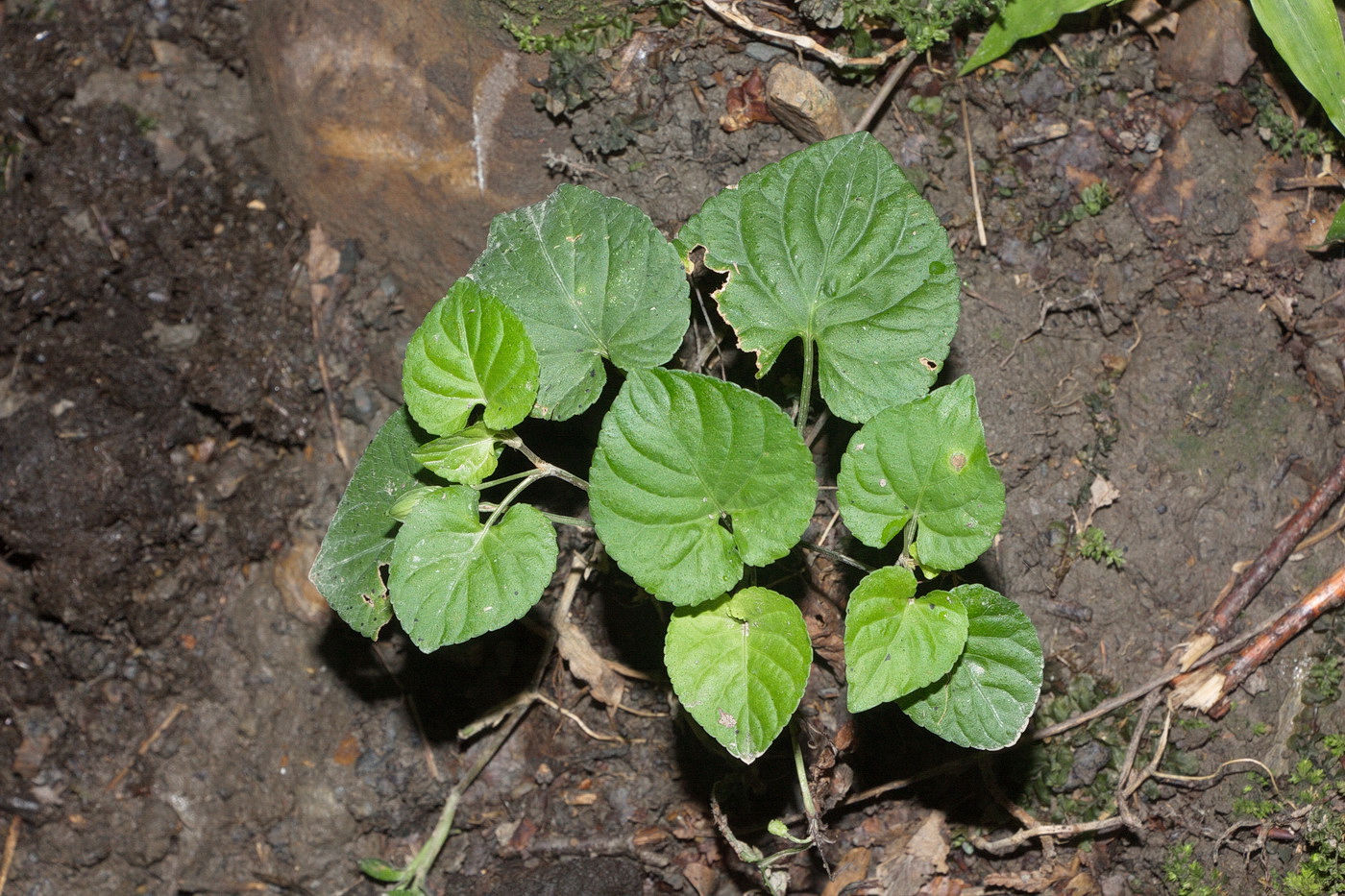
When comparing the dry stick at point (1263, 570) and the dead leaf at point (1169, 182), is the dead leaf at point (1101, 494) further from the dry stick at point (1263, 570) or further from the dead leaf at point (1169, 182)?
the dead leaf at point (1169, 182)

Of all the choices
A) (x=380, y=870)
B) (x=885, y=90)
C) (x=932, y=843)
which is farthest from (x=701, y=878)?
(x=885, y=90)

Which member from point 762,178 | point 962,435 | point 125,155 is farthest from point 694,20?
point 125,155

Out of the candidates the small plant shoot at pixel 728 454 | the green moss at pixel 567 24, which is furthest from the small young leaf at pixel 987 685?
the green moss at pixel 567 24

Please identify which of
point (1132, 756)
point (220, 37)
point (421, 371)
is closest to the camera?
point (421, 371)

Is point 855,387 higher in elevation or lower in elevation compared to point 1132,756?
higher

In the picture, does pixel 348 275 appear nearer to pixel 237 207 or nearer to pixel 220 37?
pixel 237 207

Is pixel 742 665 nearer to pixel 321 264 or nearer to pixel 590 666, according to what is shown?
pixel 590 666

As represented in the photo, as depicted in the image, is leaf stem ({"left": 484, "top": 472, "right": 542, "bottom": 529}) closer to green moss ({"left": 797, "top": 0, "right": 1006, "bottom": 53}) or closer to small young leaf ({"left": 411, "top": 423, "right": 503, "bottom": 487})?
small young leaf ({"left": 411, "top": 423, "right": 503, "bottom": 487})

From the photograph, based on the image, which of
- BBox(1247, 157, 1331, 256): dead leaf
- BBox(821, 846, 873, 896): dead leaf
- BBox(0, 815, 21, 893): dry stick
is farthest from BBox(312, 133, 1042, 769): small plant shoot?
BBox(0, 815, 21, 893): dry stick
